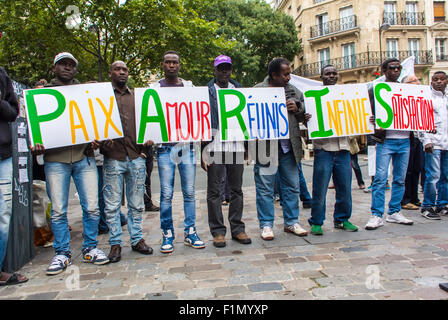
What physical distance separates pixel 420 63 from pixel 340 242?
32904mm

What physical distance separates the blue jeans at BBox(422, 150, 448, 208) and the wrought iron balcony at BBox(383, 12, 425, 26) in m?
30.2

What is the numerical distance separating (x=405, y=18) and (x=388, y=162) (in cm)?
3235

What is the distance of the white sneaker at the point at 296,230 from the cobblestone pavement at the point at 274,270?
3.6 inches

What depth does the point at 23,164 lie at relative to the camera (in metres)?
3.72

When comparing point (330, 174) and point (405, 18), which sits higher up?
point (405, 18)

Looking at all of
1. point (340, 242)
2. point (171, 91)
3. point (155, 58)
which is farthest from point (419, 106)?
point (155, 58)

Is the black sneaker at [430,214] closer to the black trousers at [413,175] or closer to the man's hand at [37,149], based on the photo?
the black trousers at [413,175]

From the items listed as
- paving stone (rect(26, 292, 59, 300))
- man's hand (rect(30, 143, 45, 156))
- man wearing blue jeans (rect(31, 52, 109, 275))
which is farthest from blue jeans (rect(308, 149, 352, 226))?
man's hand (rect(30, 143, 45, 156))

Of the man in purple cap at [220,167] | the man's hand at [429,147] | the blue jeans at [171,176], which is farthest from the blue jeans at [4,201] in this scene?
the man's hand at [429,147]

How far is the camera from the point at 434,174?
5168mm

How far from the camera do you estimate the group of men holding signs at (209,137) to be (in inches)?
143

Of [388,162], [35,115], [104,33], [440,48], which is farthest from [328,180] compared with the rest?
[440,48]

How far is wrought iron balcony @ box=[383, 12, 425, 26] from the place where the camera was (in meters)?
31.0

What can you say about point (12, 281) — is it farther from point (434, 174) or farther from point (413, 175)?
point (413, 175)
